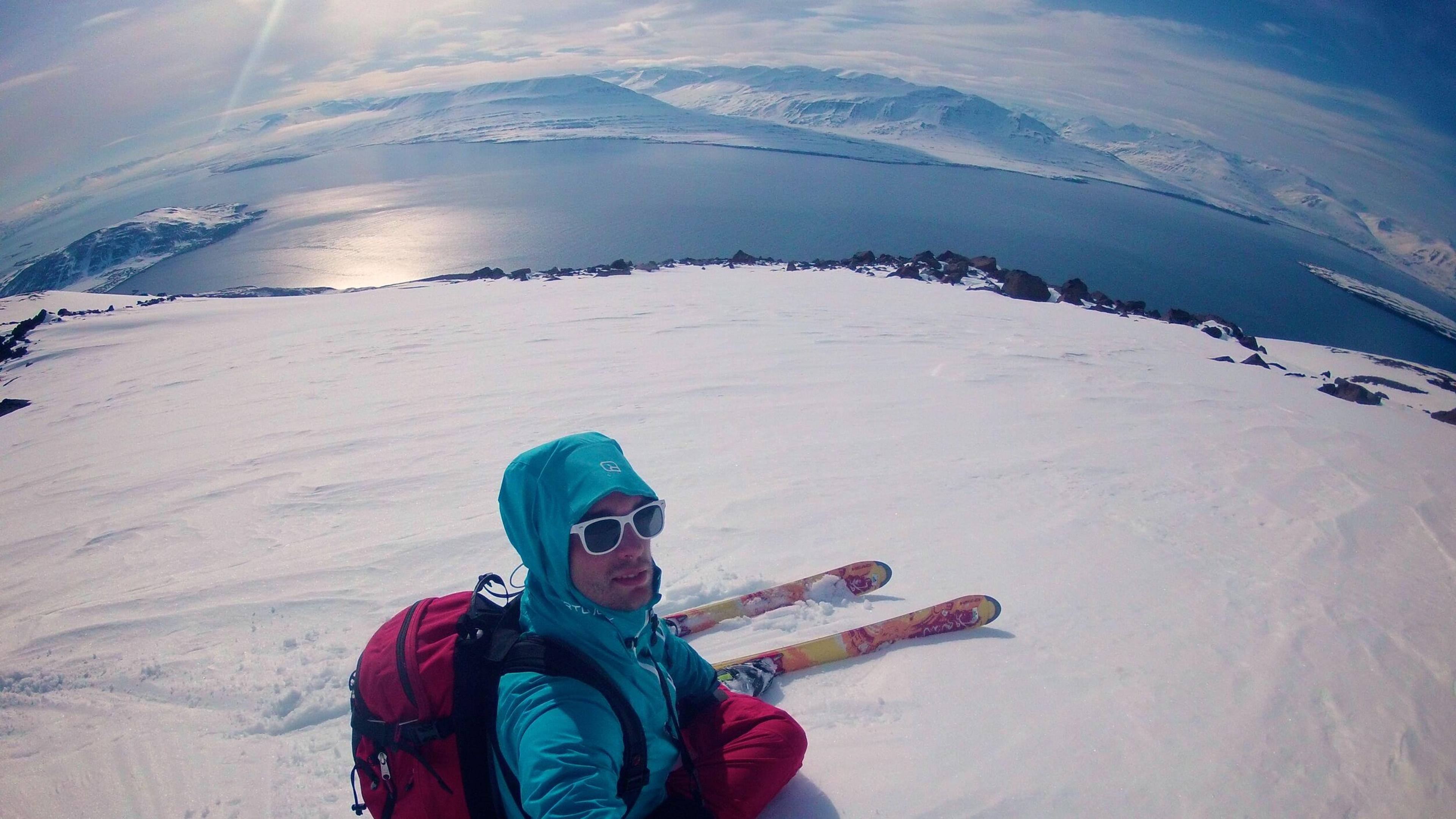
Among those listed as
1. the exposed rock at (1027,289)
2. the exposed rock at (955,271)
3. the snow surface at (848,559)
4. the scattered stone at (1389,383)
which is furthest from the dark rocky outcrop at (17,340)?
the scattered stone at (1389,383)

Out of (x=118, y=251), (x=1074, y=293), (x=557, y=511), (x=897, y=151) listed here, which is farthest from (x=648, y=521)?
(x=897, y=151)

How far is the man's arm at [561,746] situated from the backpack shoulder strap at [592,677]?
0.02m

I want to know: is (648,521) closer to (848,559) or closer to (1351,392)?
(848,559)

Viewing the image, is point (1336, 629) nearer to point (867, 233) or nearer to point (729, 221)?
point (867, 233)

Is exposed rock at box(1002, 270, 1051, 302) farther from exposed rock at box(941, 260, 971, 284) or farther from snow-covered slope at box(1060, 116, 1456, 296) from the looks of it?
snow-covered slope at box(1060, 116, 1456, 296)

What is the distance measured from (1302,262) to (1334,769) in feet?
261

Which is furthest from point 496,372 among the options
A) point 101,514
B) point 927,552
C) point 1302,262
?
point 1302,262

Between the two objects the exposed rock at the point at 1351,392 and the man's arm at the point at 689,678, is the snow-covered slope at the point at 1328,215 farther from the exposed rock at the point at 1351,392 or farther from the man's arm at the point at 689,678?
the man's arm at the point at 689,678

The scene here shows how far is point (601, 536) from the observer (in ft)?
5.57

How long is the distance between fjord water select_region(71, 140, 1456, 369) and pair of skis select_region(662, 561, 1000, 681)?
36757 mm

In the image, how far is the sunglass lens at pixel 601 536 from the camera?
1682mm

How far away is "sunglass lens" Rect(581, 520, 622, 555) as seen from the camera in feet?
5.52

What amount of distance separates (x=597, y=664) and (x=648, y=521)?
42 centimetres

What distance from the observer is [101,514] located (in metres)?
4.91
